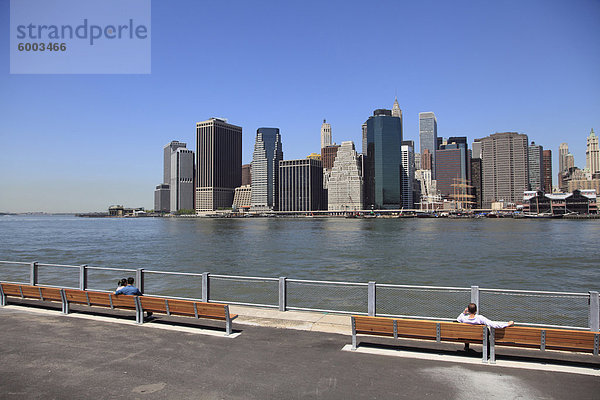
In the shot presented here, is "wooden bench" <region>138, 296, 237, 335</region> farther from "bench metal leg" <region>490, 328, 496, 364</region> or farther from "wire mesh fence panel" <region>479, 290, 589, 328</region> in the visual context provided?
"wire mesh fence panel" <region>479, 290, 589, 328</region>

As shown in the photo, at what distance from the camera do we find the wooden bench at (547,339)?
8.62 meters

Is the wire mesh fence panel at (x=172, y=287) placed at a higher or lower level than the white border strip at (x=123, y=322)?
lower

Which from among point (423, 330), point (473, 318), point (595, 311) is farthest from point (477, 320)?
point (595, 311)

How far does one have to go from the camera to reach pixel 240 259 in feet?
172

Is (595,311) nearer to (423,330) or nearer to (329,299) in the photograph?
(423,330)

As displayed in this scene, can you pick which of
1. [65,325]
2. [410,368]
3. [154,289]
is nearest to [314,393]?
[410,368]

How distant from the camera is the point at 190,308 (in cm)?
1142

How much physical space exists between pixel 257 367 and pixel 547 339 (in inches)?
245

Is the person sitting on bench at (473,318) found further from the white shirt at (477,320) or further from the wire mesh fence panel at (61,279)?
the wire mesh fence panel at (61,279)

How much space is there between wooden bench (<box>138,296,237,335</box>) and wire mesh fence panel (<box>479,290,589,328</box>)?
13.1 meters

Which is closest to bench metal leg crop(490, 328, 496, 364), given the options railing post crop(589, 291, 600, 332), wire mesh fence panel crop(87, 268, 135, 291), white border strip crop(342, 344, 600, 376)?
white border strip crop(342, 344, 600, 376)

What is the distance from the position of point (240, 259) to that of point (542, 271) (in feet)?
112

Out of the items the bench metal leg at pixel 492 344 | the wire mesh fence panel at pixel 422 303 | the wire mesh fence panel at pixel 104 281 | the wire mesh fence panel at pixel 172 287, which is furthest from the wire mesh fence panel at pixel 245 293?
the bench metal leg at pixel 492 344

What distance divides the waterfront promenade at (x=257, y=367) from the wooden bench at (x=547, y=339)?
0.32 metres
